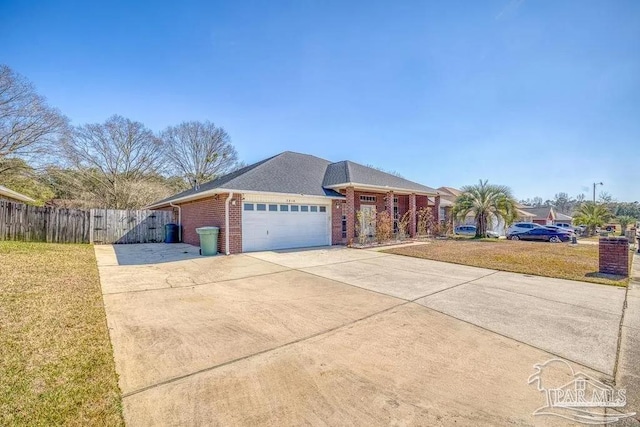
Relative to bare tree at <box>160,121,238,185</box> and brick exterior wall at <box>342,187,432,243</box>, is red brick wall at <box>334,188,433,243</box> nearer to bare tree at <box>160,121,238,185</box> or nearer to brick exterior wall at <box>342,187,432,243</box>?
brick exterior wall at <box>342,187,432,243</box>

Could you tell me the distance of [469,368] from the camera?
315 cm

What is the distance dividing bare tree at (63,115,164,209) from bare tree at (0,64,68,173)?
4.26 metres

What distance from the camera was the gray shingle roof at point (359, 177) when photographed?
50.6 ft

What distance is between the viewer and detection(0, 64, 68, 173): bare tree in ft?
62.6

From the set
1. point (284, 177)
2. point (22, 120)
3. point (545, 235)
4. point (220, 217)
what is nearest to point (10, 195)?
point (22, 120)

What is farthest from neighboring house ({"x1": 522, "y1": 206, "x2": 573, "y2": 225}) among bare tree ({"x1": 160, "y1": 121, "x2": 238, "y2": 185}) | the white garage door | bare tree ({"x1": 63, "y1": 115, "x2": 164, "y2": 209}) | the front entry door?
bare tree ({"x1": 63, "y1": 115, "x2": 164, "y2": 209})

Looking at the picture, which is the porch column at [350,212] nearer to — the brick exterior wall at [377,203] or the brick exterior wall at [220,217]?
the brick exterior wall at [377,203]

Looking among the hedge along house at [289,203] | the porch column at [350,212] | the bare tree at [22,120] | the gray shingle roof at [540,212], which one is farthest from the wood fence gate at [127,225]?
the gray shingle roof at [540,212]

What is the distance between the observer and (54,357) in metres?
3.12

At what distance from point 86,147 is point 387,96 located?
96.1 feet

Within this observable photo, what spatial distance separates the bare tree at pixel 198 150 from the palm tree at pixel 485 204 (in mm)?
27455

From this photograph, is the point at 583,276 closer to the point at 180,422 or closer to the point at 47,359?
the point at 180,422

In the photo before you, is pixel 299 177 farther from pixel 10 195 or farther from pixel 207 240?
pixel 10 195

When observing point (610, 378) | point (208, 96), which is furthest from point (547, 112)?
point (208, 96)
